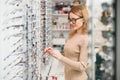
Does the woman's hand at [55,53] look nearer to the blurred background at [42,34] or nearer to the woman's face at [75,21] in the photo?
the blurred background at [42,34]

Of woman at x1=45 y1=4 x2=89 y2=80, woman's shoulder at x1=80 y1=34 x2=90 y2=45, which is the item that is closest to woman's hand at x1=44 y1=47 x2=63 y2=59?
woman at x1=45 y1=4 x2=89 y2=80

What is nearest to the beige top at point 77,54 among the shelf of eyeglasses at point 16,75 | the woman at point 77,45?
the woman at point 77,45

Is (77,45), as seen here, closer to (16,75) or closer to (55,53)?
(55,53)

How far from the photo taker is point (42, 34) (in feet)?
4.17

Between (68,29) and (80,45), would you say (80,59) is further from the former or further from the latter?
(68,29)

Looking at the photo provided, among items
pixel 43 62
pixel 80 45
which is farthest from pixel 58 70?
pixel 80 45

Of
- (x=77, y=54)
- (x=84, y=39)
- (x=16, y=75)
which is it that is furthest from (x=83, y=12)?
(x=16, y=75)

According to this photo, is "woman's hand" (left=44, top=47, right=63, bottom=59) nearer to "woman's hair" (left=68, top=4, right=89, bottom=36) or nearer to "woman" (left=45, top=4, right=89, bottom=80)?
"woman" (left=45, top=4, right=89, bottom=80)

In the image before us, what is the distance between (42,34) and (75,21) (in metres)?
0.30

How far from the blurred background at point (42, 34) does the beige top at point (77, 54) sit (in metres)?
0.04

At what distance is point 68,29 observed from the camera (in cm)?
126

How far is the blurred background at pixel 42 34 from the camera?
4.05 feet

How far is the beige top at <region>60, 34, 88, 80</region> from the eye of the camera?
125 cm

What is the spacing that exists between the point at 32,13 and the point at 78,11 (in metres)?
0.38
